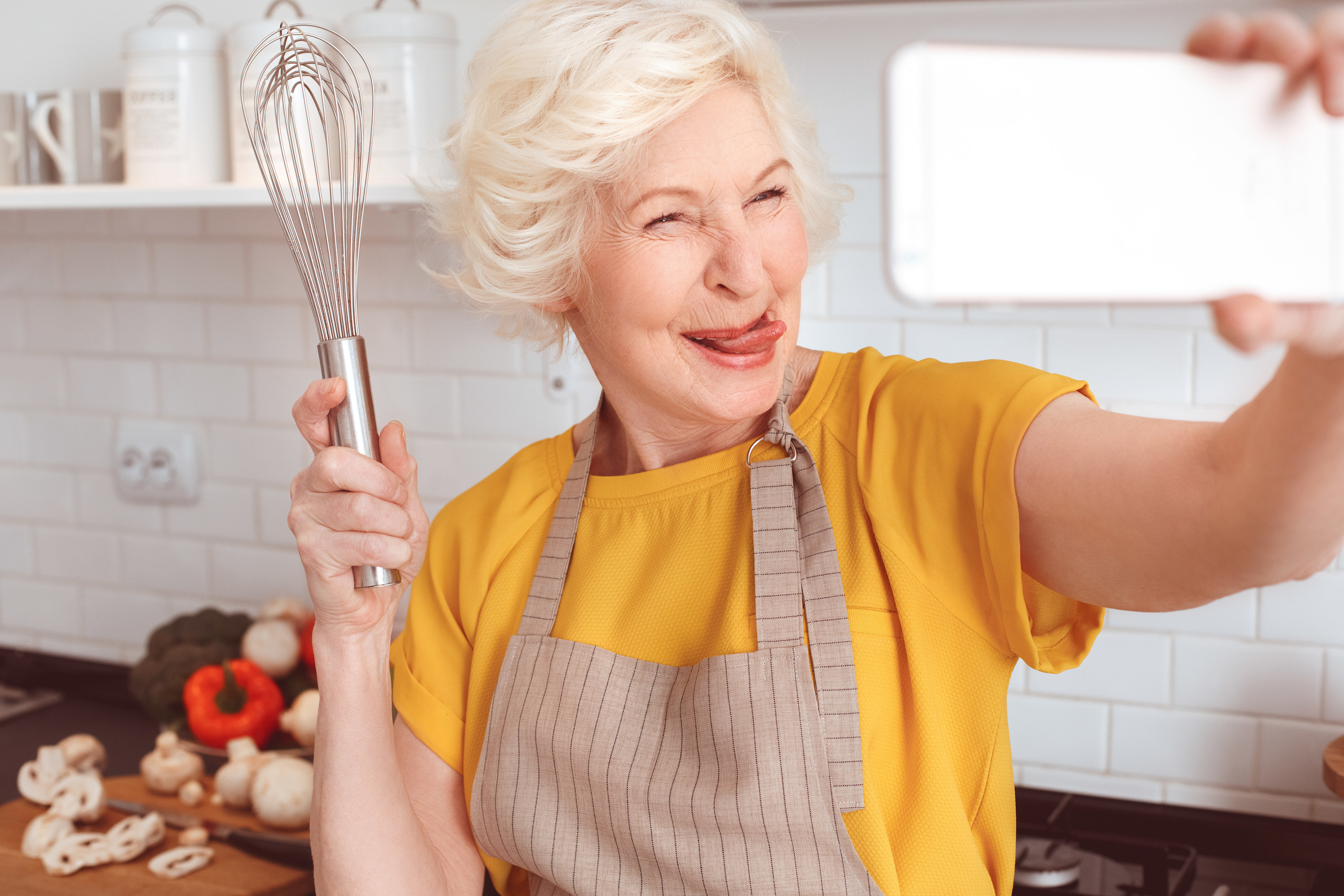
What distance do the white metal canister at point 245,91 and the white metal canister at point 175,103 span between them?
0.10 ft

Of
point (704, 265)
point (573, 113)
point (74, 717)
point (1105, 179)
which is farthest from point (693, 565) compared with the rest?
point (74, 717)

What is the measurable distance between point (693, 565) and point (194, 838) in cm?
84

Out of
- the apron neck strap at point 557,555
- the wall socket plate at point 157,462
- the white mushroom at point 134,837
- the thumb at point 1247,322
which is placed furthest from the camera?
the wall socket plate at point 157,462

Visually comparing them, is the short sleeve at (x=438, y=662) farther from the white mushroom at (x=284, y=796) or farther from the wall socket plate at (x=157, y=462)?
the wall socket plate at (x=157, y=462)

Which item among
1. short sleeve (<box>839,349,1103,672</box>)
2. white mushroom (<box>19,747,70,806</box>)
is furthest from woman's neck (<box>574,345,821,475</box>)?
white mushroom (<box>19,747,70,806</box>)

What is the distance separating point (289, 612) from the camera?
1.84 meters

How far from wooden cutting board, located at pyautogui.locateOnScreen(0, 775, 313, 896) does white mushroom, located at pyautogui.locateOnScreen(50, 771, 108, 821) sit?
0.02 metres

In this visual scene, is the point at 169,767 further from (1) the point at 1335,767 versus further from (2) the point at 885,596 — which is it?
(1) the point at 1335,767

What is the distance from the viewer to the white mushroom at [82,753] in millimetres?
1674

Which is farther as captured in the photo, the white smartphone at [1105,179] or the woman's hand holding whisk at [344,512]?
the woman's hand holding whisk at [344,512]

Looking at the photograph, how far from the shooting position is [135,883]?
139cm

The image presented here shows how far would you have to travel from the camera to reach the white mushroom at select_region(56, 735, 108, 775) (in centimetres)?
167

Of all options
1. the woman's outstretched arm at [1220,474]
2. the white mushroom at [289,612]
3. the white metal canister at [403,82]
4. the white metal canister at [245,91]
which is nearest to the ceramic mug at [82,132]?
the white metal canister at [245,91]

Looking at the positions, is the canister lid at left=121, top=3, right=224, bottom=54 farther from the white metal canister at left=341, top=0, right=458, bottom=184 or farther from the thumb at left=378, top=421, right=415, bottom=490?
the thumb at left=378, top=421, right=415, bottom=490
